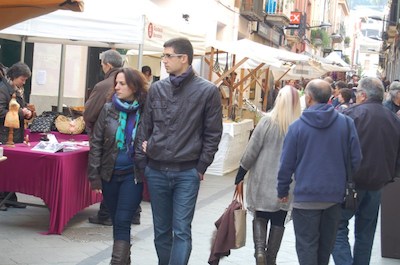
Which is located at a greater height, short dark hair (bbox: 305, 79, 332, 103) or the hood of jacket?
short dark hair (bbox: 305, 79, 332, 103)

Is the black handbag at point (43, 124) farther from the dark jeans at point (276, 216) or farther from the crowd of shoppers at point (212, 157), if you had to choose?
the dark jeans at point (276, 216)

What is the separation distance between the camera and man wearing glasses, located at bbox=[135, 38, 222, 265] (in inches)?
213

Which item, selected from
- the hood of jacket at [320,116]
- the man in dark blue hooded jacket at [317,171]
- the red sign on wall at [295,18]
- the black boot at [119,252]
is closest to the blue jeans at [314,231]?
the man in dark blue hooded jacket at [317,171]

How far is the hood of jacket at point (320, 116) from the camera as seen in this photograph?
544cm

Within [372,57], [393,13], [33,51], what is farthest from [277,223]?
[372,57]

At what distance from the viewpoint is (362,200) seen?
6.38 meters

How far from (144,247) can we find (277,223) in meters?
1.67

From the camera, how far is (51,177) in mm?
7570

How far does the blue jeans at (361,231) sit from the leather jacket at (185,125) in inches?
59.7

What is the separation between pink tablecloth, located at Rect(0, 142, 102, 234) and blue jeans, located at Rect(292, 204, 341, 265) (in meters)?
2.87

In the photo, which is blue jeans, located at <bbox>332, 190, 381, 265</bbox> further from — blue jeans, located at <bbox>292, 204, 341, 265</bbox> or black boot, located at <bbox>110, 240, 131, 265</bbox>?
black boot, located at <bbox>110, 240, 131, 265</bbox>

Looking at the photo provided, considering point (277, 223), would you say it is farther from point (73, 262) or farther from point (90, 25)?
point (90, 25)

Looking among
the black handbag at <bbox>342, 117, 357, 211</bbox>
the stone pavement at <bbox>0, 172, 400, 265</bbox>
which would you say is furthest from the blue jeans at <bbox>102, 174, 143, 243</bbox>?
the black handbag at <bbox>342, 117, 357, 211</bbox>

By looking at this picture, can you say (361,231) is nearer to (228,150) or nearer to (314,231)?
(314,231)
